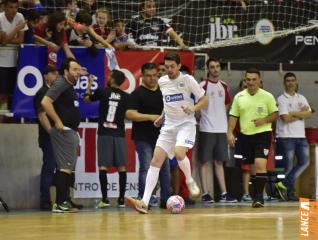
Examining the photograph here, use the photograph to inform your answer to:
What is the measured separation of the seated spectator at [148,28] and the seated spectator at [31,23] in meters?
2.01

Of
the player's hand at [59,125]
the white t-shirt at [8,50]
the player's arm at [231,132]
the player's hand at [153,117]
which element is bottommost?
the player's arm at [231,132]

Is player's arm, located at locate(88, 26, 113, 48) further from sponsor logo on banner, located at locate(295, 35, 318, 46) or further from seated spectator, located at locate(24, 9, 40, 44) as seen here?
sponsor logo on banner, located at locate(295, 35, 318, 46)

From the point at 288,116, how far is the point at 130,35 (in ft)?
10.6

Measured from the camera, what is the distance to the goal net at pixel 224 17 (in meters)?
16.2

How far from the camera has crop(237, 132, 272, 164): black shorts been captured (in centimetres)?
1350

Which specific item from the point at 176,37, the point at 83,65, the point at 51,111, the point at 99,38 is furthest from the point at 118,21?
the point at 51,111

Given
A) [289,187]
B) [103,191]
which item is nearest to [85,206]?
[103,191]

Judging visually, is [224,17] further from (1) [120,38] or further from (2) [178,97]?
(2) [178,97]

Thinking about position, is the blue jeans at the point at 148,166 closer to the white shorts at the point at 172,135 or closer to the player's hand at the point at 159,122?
the player's hand at the point at 159,122

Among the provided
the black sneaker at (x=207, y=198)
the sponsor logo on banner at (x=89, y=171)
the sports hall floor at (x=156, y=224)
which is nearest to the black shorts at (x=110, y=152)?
the sports hall floor at (x=156, y=224)

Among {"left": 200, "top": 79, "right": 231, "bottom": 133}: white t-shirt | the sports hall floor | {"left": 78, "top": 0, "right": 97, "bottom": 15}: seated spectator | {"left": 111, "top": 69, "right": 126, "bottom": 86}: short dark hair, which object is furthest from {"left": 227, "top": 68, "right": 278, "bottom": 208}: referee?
{"left": 78, "top": 0, "right": 97, "bottom": 15}: seated spectator

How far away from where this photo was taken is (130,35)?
622 inches

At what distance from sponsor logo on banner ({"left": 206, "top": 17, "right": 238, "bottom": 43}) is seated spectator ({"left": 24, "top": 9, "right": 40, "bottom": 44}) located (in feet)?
12.3

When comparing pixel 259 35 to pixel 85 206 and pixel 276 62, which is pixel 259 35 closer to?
pixel 276 62
